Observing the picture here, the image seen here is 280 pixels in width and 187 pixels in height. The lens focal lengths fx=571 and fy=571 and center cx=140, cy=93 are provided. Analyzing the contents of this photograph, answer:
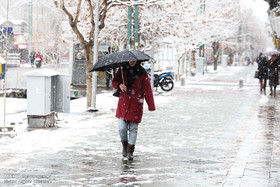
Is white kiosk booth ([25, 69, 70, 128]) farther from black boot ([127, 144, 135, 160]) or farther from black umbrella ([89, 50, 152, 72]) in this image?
black boot ([127, 144, 135, 160])

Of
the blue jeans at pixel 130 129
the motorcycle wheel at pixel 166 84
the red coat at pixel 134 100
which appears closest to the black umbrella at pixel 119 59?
the red coat at pixel 134 100

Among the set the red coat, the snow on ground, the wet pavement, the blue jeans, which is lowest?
the wet pavement

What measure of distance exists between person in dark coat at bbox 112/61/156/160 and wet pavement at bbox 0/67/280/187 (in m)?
0.61

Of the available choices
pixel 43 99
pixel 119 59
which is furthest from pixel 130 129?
pixel 43 99

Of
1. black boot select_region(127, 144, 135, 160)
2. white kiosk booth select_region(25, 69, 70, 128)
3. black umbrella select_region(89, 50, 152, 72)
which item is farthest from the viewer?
white kiosk booth select_region(25, 69, 70, 128)

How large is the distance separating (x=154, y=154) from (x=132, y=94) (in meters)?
1.38

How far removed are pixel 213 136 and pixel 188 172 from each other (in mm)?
4010

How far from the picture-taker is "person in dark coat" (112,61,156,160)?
845 cm

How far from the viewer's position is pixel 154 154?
937 cm

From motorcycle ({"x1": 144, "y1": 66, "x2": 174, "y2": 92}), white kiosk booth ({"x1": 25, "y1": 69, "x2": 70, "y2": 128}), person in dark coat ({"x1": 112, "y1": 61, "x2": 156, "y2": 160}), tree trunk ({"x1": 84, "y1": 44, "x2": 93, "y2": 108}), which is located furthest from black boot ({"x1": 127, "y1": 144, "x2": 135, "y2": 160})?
motorcycle ({"x1": 144, "y1": 66, "x2": 174, "y2": 92})

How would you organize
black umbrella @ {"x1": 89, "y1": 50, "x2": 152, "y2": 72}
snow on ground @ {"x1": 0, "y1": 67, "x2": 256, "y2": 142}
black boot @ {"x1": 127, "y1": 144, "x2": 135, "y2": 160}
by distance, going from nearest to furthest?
black umbrella @ {"x1": 89, "y1": 50, "x2": 152, "y2": 72} < black boot @ {"x1": 127, "y1": 144, "x2": 135, "y2": 160} < snow on ground @ {"x1": 0, "y1": 67, "x2": 256, "y2": 142}

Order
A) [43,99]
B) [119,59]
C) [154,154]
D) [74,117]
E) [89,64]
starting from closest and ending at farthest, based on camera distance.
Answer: [119,59]
[154,154]
[43,99]
[74,117]
[89,64]

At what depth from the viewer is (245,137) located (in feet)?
38.1

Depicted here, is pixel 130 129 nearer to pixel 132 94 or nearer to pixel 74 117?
pixel 132 94
